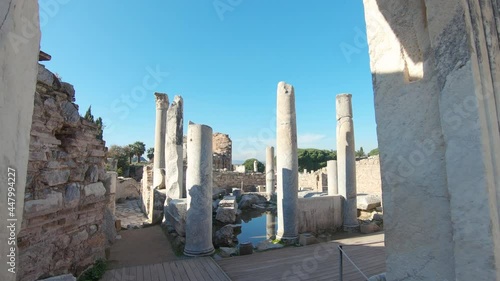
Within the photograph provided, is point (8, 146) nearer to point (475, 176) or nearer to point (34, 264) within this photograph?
point (475, 176)

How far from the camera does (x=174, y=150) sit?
1135 centimetres

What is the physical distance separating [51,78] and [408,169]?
4.69 m

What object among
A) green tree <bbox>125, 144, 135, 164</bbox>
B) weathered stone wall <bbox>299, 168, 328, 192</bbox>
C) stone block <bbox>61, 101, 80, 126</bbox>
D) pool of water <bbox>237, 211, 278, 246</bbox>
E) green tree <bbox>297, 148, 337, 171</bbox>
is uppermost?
green tree <bbox>125, 144, 135, 164</bbox>

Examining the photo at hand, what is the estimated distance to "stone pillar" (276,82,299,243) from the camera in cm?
787

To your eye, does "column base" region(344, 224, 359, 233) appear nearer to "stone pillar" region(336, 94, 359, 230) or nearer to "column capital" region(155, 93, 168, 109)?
"stone pillar" region(336, 94, 359, 230)

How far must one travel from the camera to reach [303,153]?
4516 cm

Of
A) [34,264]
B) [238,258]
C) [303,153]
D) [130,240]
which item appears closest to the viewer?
[34,264]

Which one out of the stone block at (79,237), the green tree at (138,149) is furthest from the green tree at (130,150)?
the stone block at (79,237)

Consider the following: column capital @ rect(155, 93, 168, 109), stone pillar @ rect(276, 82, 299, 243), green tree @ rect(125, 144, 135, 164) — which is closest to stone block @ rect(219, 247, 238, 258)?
stone pillar @ rect(276, 82, 299, 243)

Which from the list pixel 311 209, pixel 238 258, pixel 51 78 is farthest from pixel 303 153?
pixel 51 78

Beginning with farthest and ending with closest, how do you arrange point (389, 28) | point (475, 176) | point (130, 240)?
point (130, 240) → point (389, 28) → point (475, 176)

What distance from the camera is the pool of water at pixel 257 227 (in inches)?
344
